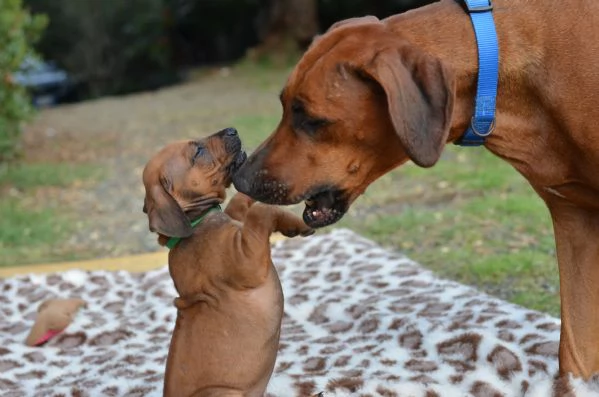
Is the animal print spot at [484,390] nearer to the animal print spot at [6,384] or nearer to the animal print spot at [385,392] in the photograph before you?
the animal print spot at [385,392]

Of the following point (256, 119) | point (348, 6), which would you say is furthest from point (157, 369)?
point (348, 6)

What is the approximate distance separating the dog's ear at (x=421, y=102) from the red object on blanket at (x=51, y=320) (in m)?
2.88

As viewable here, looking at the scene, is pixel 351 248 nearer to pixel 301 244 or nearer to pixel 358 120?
pixel 301 244

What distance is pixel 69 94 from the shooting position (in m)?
25.2

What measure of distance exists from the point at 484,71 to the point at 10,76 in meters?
8.58

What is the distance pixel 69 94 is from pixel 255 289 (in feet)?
74.4

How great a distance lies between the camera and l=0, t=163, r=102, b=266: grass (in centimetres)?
774

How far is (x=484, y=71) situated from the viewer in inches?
132

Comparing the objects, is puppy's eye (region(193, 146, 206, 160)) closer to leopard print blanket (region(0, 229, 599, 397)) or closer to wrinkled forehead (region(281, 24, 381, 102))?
wrinkled forehead (region(281, 24, 381, 102))

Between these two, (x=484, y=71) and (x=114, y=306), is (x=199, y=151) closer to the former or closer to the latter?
(x=484, y=71)

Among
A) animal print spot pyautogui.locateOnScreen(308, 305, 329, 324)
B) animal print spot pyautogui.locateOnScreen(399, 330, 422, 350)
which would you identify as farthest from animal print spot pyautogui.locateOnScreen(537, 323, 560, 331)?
animal print spot pyautogui.locateOnScreen(308, 305, 329, 324)

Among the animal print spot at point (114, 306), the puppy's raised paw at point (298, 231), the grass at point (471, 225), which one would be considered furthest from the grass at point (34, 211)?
the puppy's raised paw at point (298, 231)

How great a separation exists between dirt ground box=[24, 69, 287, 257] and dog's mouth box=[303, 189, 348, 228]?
171 inches

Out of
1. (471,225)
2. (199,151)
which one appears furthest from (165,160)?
(471,225)
